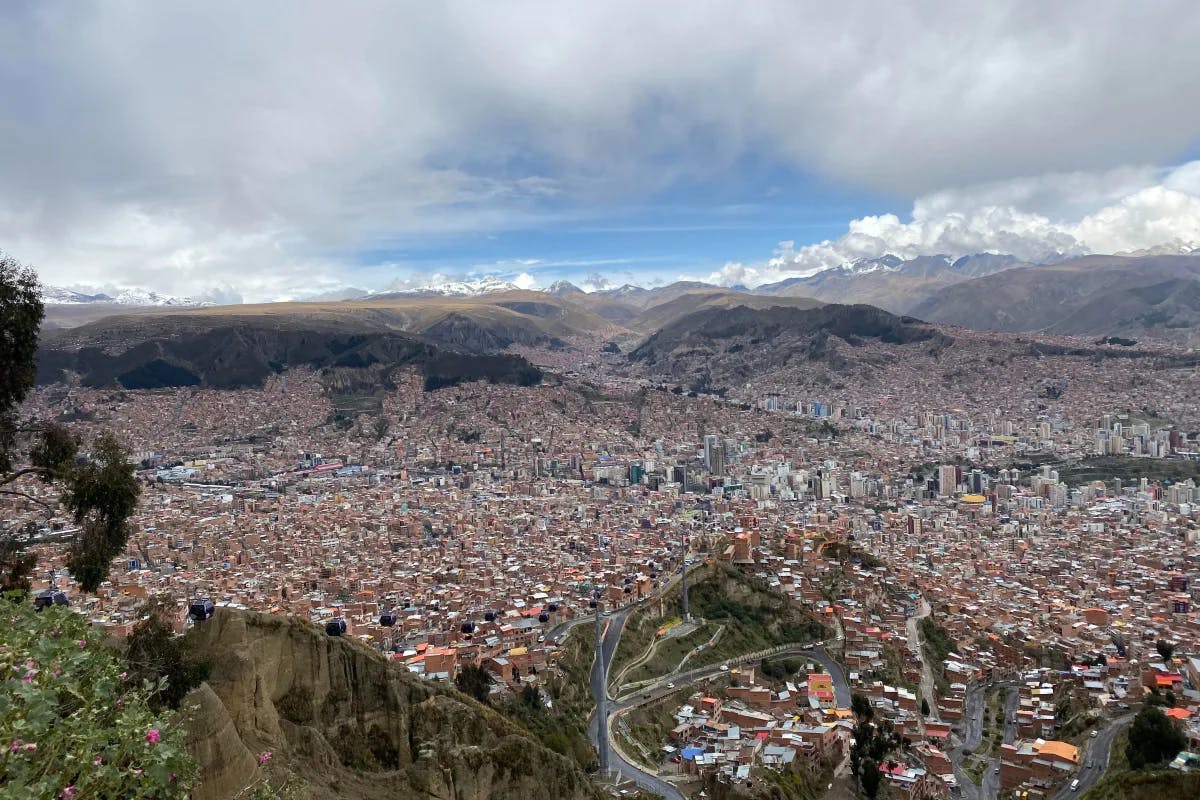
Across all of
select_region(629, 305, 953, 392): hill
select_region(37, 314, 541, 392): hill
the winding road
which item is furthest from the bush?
select_region(629, 305, 953, 392): hill

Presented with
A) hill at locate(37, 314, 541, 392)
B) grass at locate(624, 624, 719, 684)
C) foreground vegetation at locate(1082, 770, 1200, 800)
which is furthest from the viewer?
hill at locate(37, 314, 541, 392)

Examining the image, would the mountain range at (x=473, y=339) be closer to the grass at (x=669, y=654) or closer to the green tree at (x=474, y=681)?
the grass at (x=669, y=654)

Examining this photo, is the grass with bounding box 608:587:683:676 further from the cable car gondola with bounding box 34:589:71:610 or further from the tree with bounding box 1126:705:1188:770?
the cable car gondola with bounding box 34:589:71:610

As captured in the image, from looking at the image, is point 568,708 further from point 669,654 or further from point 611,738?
point 669,654

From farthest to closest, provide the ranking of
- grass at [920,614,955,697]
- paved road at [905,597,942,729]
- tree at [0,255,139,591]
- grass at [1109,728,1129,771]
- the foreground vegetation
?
1. grass at [920,614,955,697]
2. paved road at [905,597,942,729]
3. grass at [1109,728,1129,771]
4. the foreground vegetation
5. tree at [0,255,139,591]

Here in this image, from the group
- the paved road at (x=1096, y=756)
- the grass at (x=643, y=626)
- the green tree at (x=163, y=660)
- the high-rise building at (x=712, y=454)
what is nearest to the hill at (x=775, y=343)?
the high-rise building at (x=712, y=454)

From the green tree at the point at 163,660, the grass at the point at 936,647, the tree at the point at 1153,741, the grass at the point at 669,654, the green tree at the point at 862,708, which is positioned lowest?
the grass at the point at 936,647

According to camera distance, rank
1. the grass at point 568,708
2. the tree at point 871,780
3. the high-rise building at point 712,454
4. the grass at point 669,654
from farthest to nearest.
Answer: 1. the high-rise building at point 712,454
2. the grass at point 669,654
3. the tree at point 871,780
4. the grass at point 568,708
